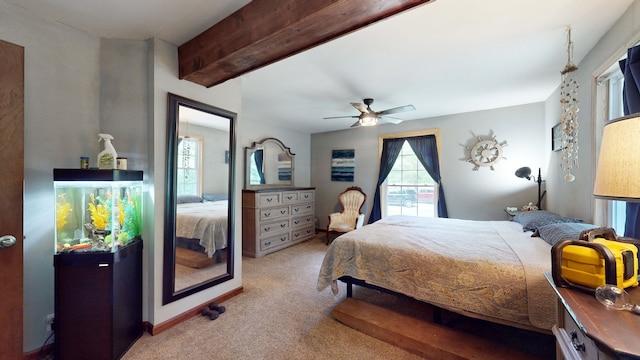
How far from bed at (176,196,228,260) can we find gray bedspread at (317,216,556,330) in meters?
1.18

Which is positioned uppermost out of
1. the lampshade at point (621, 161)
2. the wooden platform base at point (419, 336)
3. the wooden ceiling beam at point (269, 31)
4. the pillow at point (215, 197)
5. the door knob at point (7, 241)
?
the wooden ceiling beam at point (269, 31)

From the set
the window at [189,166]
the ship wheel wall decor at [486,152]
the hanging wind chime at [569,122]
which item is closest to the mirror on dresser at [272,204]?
the window at [189,166]

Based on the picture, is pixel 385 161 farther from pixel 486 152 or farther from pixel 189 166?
pixel 189 166

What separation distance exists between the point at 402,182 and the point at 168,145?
413cm

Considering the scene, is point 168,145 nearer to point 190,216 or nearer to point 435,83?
point 190,216

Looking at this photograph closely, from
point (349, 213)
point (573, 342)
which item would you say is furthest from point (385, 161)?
point (573, 342)

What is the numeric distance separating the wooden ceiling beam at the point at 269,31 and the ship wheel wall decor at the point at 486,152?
3.55m

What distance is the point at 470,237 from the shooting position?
7.75 ft

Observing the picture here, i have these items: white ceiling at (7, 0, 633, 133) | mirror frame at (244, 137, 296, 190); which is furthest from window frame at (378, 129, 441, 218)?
mirror frame at (244, 137, 296, 190)

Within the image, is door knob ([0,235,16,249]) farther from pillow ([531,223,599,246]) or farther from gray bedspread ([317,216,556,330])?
pillow ([531,223,599,246])

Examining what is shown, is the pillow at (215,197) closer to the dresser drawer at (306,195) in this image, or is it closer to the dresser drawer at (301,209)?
the dresser drawer at (301,209)

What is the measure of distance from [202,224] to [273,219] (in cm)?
185

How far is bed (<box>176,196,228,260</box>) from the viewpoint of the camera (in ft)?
7.34

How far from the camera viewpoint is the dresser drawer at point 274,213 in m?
4.08
